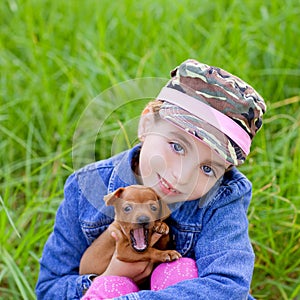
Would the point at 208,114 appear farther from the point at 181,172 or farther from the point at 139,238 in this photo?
the point at 139,238

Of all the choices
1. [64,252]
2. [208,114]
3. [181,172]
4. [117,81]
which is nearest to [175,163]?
[181,172]

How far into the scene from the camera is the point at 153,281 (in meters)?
1.57

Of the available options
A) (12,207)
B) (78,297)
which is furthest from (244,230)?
(12,207)

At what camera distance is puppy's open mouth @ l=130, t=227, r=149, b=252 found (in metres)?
1.44

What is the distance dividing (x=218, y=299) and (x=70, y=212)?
457 mm

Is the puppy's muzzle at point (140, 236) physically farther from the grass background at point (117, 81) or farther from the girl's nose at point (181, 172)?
the grass background at point (117, 81)

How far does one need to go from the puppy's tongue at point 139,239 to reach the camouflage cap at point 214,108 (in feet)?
0.78

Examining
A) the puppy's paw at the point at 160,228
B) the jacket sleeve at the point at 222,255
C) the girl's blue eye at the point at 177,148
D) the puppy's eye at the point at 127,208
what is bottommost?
the jacket sleeve at the point at 222,255

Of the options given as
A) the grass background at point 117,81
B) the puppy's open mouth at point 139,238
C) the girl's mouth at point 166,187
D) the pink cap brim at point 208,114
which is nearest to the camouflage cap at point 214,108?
the pink cap brim at point 208,114

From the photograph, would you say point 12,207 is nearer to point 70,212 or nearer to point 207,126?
point 70,212

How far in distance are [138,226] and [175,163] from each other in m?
0.16

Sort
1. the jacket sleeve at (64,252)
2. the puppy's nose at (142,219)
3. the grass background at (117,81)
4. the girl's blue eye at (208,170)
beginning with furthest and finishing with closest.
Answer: the grass background at (117,81) < the jacket sleeve at (64,252) < the girl's blue eye at (208,170) < the puppy's nose at (142,219)

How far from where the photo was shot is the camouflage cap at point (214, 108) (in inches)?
57.5

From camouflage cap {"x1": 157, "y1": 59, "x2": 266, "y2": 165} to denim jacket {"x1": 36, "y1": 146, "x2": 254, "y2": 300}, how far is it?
177mm
